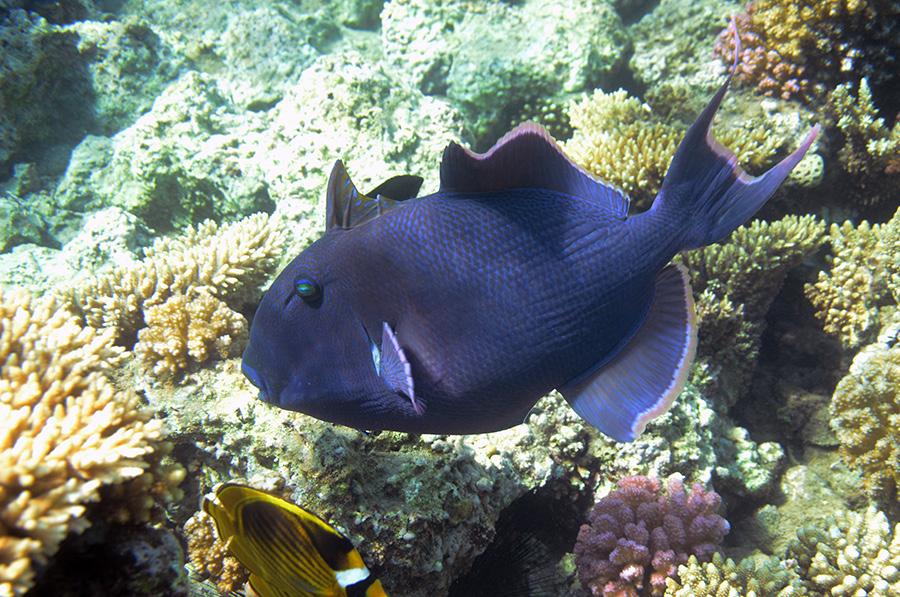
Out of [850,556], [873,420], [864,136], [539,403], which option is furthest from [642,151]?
[850,556]

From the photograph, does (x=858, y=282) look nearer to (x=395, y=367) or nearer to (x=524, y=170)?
(x=524, y=170)

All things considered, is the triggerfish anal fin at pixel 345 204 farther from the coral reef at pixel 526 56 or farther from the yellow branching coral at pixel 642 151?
the coral reef at pixel 526 56

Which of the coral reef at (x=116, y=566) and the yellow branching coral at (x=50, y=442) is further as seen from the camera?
the coral reef at (x=116, y=566)

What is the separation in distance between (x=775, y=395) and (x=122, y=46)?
10.2 meters

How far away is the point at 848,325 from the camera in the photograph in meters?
3.65

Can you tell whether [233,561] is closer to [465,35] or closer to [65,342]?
[65,342]

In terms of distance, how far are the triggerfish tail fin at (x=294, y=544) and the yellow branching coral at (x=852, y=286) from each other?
166 inches

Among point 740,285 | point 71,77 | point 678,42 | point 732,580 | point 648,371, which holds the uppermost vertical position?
point 71,77

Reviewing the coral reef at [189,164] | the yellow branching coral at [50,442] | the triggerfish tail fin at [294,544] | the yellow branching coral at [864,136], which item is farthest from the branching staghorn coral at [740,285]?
the coral reef at [189,164]

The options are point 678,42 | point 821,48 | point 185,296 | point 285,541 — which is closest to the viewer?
point 285,541

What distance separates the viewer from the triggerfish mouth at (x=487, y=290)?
1.27 m

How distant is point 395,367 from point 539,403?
77.6 inches

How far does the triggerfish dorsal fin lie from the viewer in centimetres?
132

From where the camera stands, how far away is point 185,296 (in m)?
2.87
